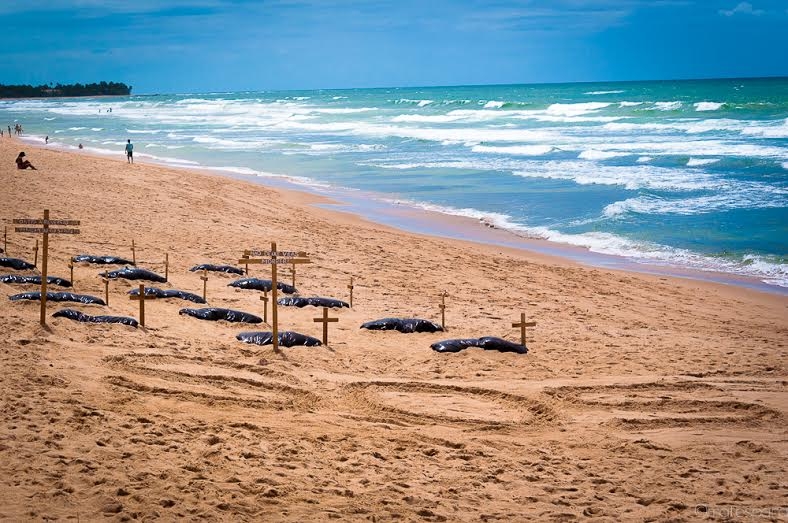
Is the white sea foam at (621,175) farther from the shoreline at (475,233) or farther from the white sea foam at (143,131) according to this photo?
the white sea foam at (143,131)

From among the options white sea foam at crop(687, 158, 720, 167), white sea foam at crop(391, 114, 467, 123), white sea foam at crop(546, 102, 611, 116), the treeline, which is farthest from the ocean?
the treeline

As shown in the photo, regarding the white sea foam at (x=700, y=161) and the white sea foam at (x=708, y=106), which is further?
the white sea foam at (x=708, y=106)

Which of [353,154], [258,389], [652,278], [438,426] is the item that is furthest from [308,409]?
[353,154]

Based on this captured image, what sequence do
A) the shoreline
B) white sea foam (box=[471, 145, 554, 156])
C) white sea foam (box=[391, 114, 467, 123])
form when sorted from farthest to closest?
white sea foam (box=[391, 114, 467, 123]) < white sea foam (box=[471, 145, 554, 156]) < the shoreline

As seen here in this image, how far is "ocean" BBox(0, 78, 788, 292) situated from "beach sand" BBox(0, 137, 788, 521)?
15.1 feet

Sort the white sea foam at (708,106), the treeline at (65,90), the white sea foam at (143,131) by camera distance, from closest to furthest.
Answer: the white sea foam at (143,131) < the white sea foam at (708,106) < the treeline at (65,90)

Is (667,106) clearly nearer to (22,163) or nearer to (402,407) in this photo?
(22,163)

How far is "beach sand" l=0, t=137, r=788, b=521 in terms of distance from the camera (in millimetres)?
5969

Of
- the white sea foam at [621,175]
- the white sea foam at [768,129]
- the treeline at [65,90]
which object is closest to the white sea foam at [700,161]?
the white sea foam at [621,175]

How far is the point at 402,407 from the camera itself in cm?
819

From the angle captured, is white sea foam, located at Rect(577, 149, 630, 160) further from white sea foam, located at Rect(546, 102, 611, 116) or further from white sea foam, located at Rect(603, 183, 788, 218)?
white sea foam, located at Rect(546, 102, 611, 116)

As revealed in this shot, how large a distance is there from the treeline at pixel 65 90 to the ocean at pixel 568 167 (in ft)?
338

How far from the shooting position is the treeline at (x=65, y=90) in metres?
153

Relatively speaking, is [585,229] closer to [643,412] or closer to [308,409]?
[643,412]
